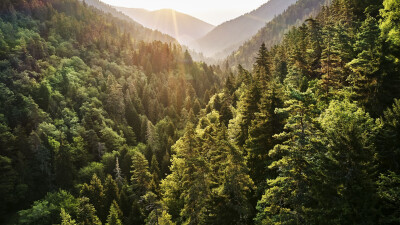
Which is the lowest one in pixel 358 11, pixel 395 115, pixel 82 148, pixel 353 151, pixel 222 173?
pixel 82 148

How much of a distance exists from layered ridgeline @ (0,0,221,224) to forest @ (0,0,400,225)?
1.79ft

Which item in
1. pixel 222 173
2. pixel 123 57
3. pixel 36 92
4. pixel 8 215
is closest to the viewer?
pixel 222 173

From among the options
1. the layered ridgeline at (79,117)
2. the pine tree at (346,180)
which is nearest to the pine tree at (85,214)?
the layered ridgeline at (79,117)

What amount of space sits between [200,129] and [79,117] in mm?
75062

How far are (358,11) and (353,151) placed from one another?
48.2m

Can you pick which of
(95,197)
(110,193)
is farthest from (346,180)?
(110,193)

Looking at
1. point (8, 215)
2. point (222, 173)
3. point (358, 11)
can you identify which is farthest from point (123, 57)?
point (222, 173)

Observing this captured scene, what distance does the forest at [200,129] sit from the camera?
1742 centimetres

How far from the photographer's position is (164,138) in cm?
8612

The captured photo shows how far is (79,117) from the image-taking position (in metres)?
108

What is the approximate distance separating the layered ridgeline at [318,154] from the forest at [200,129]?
12 cm

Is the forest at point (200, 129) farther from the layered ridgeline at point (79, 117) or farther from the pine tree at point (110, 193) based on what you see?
the layered ridgeline at point (79, 117)

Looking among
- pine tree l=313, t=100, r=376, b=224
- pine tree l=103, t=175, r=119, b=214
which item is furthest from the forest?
pine tree l=103, t=175, r=119, b=214

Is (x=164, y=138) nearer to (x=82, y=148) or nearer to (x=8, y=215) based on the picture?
(x=82, y=148)
